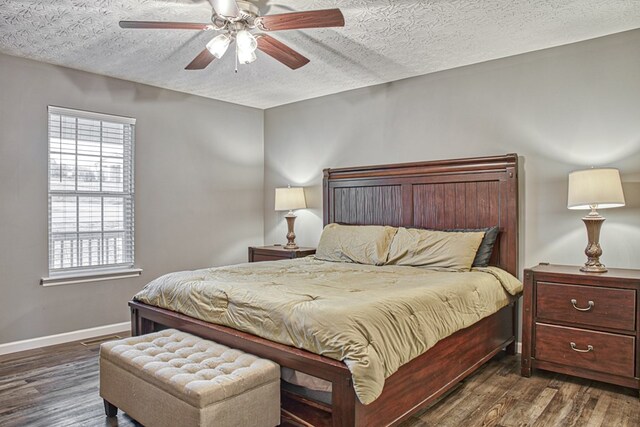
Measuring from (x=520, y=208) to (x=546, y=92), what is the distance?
967 mm

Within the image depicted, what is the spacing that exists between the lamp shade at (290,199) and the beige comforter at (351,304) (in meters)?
1.53

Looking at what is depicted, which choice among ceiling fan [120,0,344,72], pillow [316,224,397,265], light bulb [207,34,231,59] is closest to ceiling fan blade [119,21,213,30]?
ceiling fan [120,0,344,72]

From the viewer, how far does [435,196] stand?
412cm

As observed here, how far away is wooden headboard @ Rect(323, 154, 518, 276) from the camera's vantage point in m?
3.70

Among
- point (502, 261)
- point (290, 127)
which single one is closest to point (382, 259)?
point (502, 261)

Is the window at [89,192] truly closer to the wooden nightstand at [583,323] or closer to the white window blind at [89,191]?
the white window blind at [89,191]

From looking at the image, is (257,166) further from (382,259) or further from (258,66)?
(382,259)

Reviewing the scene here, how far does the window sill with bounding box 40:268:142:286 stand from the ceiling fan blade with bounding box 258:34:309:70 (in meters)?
2.74

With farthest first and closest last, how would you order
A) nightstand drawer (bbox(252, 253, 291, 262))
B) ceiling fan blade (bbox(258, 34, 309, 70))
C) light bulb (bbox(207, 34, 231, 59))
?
nightstand drawer (bbox(252, 253, 291, 262)) → ceiling fan blade (bbox(258, 34, 309, 70)) → light bulb (bbox(207, 34, 231, 59))

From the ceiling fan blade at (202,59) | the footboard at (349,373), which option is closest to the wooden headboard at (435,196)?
the footboard at (349,373)

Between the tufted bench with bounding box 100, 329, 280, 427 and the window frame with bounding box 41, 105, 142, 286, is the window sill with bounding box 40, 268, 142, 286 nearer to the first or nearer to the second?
the window frame with bounding box 41, 105, 142, 286

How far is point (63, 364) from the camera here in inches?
136

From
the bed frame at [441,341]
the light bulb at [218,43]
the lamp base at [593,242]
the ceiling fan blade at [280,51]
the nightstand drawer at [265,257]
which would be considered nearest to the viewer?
the bed frame at [441,341]

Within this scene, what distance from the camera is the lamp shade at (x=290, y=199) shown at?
16.6ft
